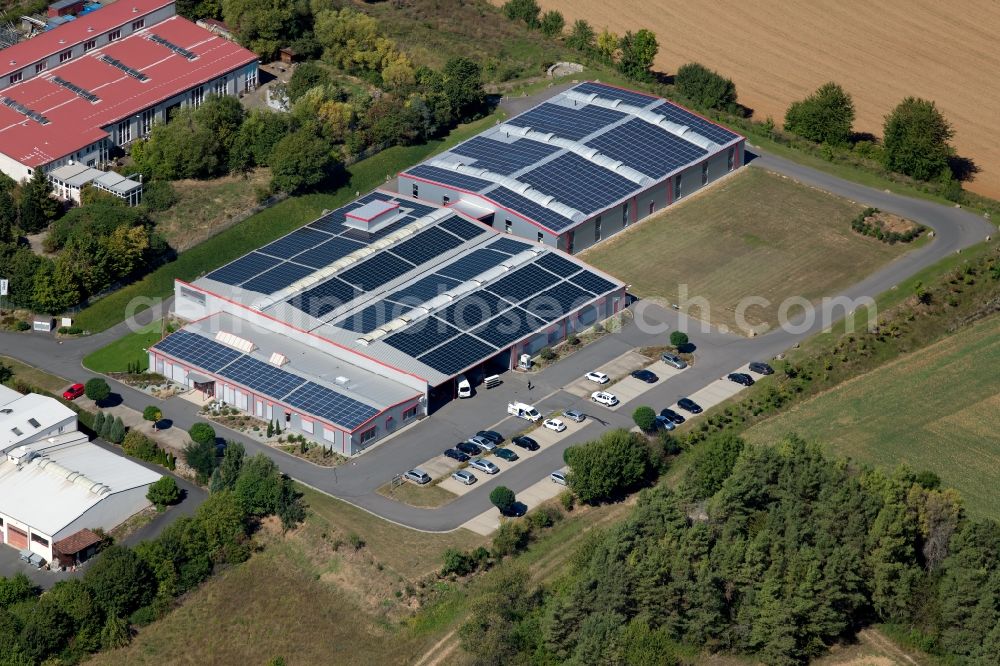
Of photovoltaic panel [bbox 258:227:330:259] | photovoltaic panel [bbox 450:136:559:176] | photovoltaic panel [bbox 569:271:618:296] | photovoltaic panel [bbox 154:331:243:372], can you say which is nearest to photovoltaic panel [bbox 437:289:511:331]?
photovoltaic panel [bbox 569:271:618:296]

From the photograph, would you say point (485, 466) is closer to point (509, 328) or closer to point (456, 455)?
point (456, 455)

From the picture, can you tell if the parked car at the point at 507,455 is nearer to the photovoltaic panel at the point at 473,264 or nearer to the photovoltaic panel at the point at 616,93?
the photovoltaic panel at the point at 473,264

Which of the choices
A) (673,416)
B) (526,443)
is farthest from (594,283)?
(526,443)

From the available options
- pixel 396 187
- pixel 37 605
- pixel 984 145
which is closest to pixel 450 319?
pixel 396 187

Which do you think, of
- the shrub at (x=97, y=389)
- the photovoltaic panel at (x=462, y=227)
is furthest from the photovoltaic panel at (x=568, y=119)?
the shrub at (x=97, y=389)

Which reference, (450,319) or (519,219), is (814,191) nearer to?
(519,219)

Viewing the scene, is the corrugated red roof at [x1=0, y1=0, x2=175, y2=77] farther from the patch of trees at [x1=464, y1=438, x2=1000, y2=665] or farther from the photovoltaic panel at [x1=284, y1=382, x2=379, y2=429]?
the patch of trees at [x1=464, y1=438, x2=1000, y2=665]
